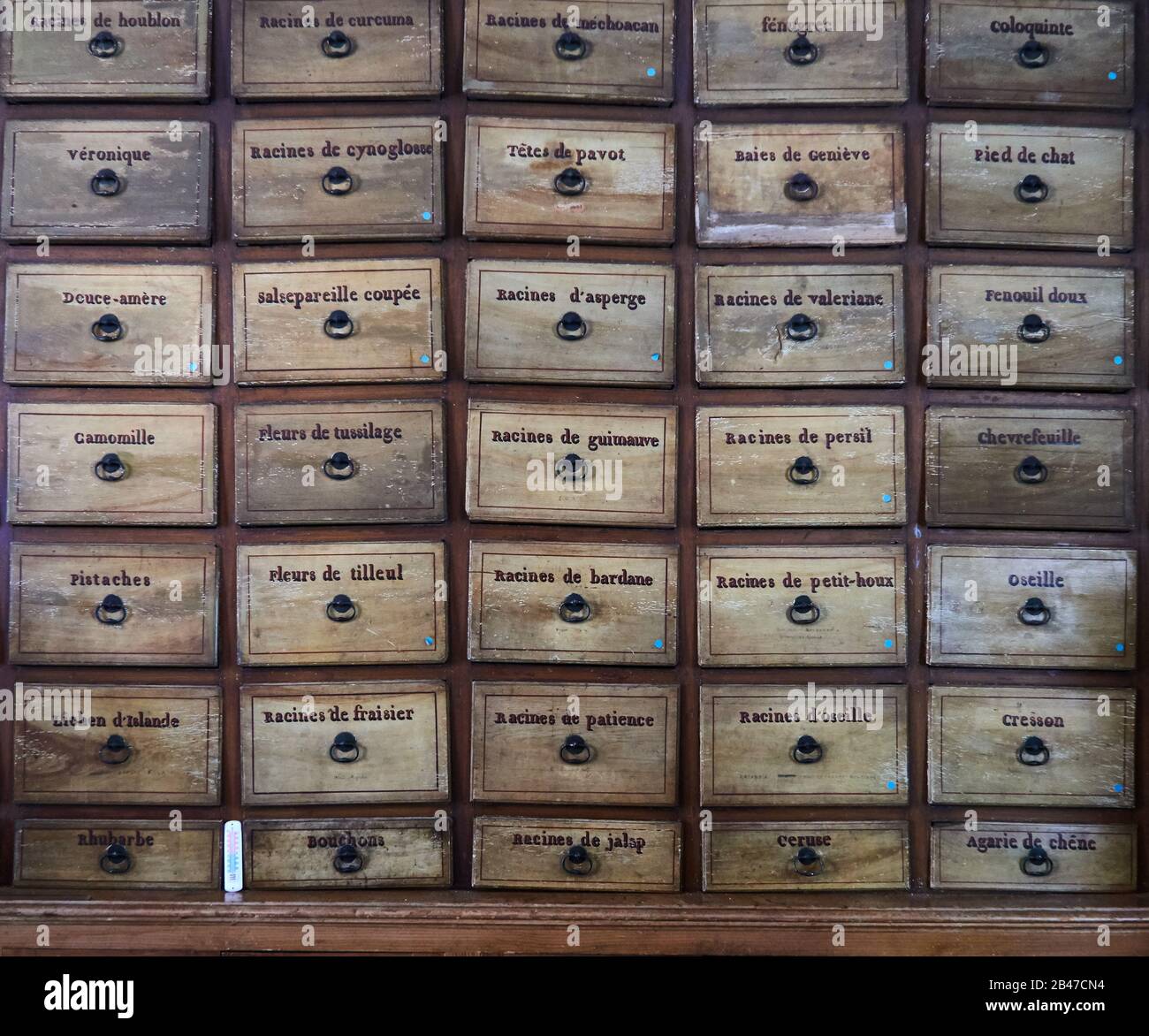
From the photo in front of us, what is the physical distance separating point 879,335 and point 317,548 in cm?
170

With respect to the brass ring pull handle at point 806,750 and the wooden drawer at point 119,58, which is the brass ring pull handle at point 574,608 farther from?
the wooden drawer at point 119,58

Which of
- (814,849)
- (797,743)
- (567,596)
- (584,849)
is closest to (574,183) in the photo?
(567,596)

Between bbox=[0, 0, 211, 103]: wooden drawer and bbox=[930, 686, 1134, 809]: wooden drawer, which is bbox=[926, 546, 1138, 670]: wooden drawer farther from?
bbox=[0, 0, 211, 103]: wooden drawer

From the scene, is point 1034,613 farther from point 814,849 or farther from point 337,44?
point 337,44

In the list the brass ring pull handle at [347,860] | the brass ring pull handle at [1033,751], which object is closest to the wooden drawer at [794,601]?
the brass ring pull handle at [1033,751]

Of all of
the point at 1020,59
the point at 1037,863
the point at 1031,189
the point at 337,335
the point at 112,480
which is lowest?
the point at 1037,863

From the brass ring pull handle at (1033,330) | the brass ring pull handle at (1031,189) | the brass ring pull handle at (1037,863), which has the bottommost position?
the brass ring pull handle at (1037,863)

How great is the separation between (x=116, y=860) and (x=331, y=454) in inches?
51.7

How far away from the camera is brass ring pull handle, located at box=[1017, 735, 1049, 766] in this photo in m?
3.03

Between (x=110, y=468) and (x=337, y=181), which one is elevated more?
(x=337, y=181)

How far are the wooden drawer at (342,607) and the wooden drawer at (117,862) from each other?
0.55 metres

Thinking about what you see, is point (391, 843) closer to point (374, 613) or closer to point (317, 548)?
point (374, 613)

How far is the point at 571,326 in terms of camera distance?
3.00 m

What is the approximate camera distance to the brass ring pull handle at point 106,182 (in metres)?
3.00
